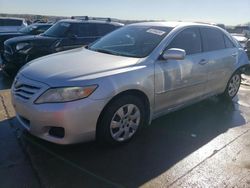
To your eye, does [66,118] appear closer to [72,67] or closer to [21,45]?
[72,67]

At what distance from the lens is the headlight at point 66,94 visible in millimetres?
3439

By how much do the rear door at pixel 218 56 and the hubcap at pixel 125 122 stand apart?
1783 millimetres

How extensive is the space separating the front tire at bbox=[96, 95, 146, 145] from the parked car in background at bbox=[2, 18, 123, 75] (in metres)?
4.63

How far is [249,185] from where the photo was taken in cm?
333

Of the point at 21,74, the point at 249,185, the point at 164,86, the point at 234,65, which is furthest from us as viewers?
the point at 234,65

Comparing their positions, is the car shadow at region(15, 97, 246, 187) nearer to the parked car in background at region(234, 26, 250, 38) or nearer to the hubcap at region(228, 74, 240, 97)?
the hubcap at region(228, 74, 240, 97)

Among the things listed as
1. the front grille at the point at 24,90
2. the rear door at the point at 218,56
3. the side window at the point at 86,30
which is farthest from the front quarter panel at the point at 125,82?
the side window at the point at 86,30

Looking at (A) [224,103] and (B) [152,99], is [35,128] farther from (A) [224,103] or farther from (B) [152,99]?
(A) [224,103]

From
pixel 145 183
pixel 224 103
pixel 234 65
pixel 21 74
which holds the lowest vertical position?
pixel 224 103

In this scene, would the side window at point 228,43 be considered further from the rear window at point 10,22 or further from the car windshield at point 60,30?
the rear window at point 10,22

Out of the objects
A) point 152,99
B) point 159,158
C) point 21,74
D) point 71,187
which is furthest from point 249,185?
point 21,74

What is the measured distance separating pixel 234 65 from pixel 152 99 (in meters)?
2.50

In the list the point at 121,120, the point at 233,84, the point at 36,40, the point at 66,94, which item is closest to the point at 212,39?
the point at 233,84

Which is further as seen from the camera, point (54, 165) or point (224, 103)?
point (224, 103)
